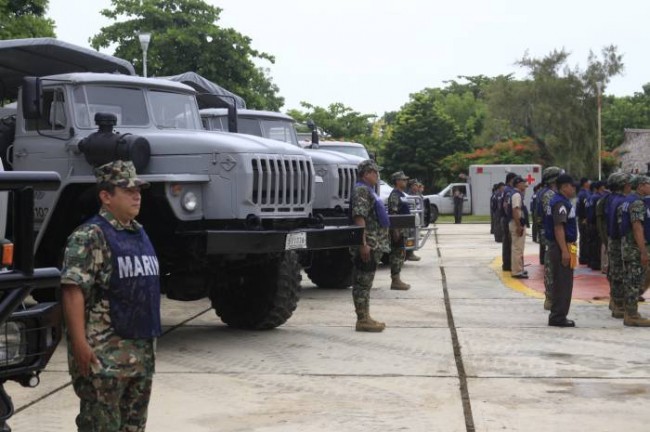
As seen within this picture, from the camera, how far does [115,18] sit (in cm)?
4528

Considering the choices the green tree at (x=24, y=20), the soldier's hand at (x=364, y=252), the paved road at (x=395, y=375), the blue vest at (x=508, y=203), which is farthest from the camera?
the green tree at (x=24, y=20)

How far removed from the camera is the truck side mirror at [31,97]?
30.1ft

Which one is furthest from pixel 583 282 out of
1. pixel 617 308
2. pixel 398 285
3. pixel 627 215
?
pixel 627 215

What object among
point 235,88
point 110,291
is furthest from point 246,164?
point 235,88

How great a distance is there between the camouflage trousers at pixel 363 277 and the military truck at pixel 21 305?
6.14 metres

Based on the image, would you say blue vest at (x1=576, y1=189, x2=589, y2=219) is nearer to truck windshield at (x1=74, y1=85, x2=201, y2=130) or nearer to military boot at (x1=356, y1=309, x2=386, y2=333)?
military boot at (x1=356, y1=309, x2=386, y2=333)

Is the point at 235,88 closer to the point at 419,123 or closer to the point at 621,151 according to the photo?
the point at 419,123

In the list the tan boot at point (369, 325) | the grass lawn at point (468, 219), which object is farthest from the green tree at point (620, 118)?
the tan boot at point (369, 325)

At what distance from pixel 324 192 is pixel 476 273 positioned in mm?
5546

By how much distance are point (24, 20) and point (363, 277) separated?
20.1m

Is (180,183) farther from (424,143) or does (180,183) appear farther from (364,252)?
(424,143)

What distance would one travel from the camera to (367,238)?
10.4m

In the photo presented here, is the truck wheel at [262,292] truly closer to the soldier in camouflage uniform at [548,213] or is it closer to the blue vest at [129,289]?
the soldier in camouflage uniform at [548,213]

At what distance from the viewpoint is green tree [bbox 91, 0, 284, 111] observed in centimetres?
4309
